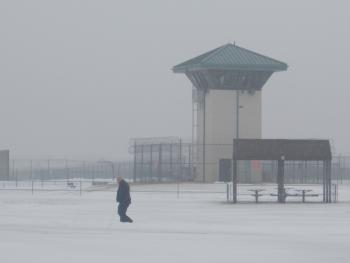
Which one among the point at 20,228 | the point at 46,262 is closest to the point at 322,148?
the point at 20,228

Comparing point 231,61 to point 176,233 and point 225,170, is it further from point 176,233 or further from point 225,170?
point 176,233

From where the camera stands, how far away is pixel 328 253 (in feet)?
75.4

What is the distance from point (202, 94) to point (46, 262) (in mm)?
58506

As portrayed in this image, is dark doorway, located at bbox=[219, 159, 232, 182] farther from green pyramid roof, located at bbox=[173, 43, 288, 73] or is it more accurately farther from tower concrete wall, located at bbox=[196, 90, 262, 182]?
green pyramid roof, located at bbox=[173, 43, 288, 73]

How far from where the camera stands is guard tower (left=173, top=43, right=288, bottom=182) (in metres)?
76.8

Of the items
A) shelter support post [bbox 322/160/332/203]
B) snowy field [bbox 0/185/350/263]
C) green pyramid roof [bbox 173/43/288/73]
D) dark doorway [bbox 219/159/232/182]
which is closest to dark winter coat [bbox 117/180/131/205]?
snowy field [bbox 0/185/350/263]

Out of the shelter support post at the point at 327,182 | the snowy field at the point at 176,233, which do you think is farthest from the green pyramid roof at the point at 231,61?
the snowy field at the point at 176,233

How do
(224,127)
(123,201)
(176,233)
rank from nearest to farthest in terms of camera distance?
(176,233)
(123,201)
(224,127)

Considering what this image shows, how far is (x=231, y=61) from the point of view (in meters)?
76.6

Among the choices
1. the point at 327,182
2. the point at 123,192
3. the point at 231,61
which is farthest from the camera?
the point at 231,61

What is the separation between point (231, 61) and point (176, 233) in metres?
49.1

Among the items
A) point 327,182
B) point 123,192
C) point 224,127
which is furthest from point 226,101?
point 123,192

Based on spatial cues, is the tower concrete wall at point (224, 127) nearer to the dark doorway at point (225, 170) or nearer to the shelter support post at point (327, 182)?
the dark doorway at point (225, 170)

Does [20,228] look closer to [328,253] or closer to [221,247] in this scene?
[221,247]
